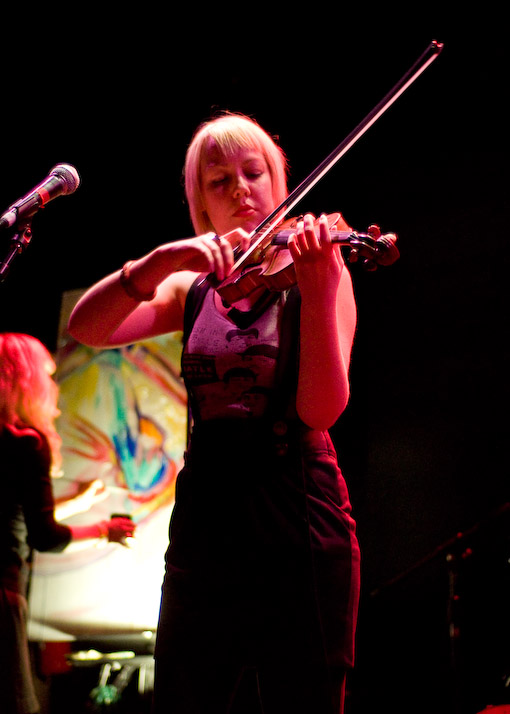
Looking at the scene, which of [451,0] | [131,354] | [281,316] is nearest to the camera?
[281,316]

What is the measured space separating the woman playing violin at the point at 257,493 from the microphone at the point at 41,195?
0.18 metres

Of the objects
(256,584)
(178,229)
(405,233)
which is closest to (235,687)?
(256,584)

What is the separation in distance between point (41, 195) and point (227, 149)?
1.25 ft

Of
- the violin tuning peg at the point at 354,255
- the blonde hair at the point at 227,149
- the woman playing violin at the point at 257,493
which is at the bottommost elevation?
the woman playing violin at the point at 257,493

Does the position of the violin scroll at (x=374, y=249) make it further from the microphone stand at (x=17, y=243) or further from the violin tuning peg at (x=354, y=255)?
the microphone stand at (x=17, y=243)

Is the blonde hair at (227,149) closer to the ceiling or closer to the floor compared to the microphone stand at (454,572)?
closer to the ceiling

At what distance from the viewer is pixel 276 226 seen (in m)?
1.37

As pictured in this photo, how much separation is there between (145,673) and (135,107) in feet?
8.35

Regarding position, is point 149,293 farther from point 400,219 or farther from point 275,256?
point 400,219

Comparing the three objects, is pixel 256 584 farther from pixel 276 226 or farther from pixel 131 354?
pixel 131 354

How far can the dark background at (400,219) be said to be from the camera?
2494mm

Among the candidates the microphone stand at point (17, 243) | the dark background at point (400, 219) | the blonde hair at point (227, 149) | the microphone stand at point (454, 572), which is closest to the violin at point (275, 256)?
the blonde hair at point (227, 149)

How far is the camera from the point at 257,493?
103 cm

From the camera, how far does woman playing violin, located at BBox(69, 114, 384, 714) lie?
3.18 ft
